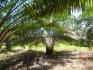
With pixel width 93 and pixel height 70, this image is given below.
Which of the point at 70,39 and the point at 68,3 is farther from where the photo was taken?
the point at 70,39

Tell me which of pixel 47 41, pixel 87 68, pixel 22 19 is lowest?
pixel 87 68

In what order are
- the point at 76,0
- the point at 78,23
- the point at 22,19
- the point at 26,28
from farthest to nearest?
the point at 78,23 < the point at 26,28 < the point at 22,19 < the point at 76,0

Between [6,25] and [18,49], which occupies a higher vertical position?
[6,25]

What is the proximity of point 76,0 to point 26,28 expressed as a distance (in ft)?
12.2

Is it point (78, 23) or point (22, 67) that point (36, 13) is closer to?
point (22, 67)

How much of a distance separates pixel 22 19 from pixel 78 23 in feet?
24.9

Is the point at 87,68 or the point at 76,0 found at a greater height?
the point at 76,0

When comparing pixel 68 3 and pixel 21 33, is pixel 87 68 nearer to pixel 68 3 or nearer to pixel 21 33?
pixel 21 33

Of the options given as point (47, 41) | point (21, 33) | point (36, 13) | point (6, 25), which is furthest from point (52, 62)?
point (36, 13)

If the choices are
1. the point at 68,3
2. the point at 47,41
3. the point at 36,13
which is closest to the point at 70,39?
the point at 47,41

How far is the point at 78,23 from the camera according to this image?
49.7 ft

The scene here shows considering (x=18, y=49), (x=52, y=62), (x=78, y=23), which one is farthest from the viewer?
(x=18, y=49)

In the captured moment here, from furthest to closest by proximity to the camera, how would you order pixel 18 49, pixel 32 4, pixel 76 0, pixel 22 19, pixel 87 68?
pixel 18 49 < pixel 87 68 < pixel 22 19 < pixel 32 4 < pixel 76 0

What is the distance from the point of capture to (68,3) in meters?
5.57
